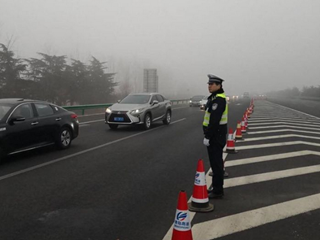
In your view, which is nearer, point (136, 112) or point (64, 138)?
point (64, 138)

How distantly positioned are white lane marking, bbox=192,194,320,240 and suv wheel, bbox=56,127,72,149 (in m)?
5.73

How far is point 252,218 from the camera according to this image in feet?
13.5

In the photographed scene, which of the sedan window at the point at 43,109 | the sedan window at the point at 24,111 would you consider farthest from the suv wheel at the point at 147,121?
the sedan window at the point at 24,111

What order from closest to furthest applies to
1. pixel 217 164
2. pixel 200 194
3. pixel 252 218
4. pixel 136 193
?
pixel 252 218 → pixel 200 194 → pixel 217 164 → pixel 136 193

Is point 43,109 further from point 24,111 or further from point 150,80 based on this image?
point 150,80

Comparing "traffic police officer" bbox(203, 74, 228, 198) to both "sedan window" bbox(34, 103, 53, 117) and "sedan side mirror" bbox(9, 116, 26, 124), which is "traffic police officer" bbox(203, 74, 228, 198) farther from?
"sedan window" bbox(34, 103, 53, 117)

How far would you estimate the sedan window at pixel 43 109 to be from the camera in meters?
8.04

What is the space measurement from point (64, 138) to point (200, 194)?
18.4 ft

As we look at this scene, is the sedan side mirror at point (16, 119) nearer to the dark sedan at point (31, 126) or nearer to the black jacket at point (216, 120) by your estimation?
the dark sedan at point (31, 126)

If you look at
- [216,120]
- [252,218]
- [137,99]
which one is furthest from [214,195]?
[137,99]

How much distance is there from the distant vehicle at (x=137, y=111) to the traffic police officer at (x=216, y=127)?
325 inches

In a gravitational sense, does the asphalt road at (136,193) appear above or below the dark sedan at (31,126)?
below

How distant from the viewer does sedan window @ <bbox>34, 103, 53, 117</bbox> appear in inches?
317

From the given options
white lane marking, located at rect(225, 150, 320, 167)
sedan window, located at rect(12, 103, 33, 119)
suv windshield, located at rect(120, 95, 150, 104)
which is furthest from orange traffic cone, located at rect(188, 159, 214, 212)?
suv windshield, located at rect(120, 95, 150, 104)
